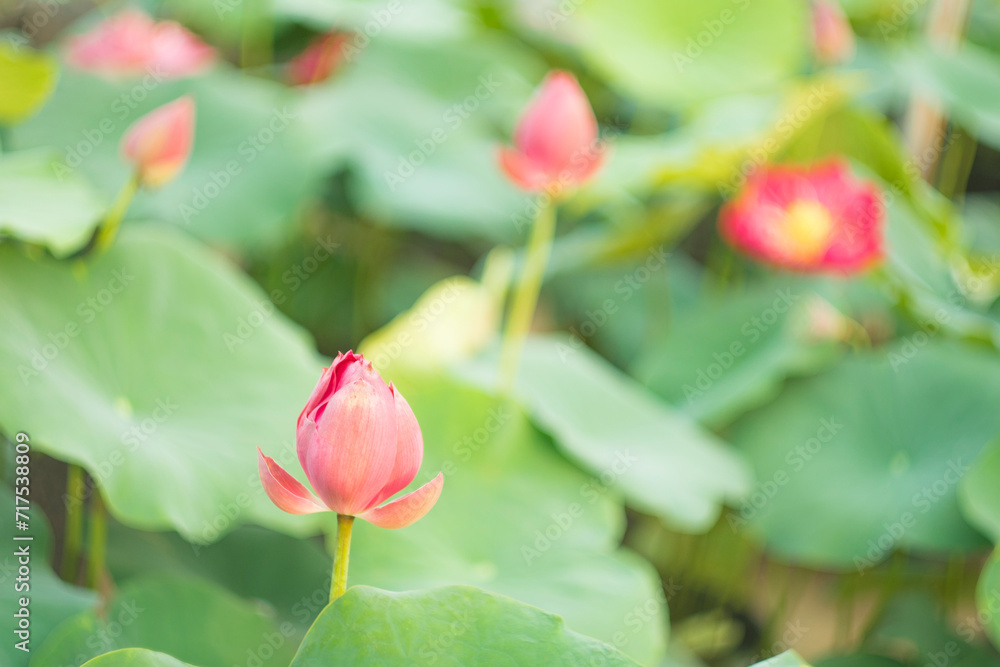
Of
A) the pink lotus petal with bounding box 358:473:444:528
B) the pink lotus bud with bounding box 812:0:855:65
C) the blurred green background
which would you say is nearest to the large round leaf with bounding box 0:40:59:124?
the blurred green background

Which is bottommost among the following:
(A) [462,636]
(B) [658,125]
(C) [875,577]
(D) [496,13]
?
(C) [875,577]

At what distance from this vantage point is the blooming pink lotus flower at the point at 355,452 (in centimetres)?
40

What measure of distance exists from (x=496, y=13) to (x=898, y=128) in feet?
3.05

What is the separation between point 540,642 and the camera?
0.45 metres

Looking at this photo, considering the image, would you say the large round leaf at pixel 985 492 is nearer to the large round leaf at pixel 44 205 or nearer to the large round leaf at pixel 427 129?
the large round leaf at pixel 427 129

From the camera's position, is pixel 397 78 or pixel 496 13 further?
pixel 496 13

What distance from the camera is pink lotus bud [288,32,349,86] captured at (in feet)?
4.65

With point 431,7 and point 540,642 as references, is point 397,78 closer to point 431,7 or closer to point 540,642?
point 431,7

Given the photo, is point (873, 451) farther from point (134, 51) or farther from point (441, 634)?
point (134, 51)

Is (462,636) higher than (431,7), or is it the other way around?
(462,636)

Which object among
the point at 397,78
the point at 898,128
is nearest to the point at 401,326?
the point at 397,78

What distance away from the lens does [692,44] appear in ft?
4.99

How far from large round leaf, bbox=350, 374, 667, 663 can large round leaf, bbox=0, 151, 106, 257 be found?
0.32m

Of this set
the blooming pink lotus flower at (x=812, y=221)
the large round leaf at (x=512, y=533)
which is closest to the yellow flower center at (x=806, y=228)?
the blooming pink lotus flower at (x=812, y=221)
